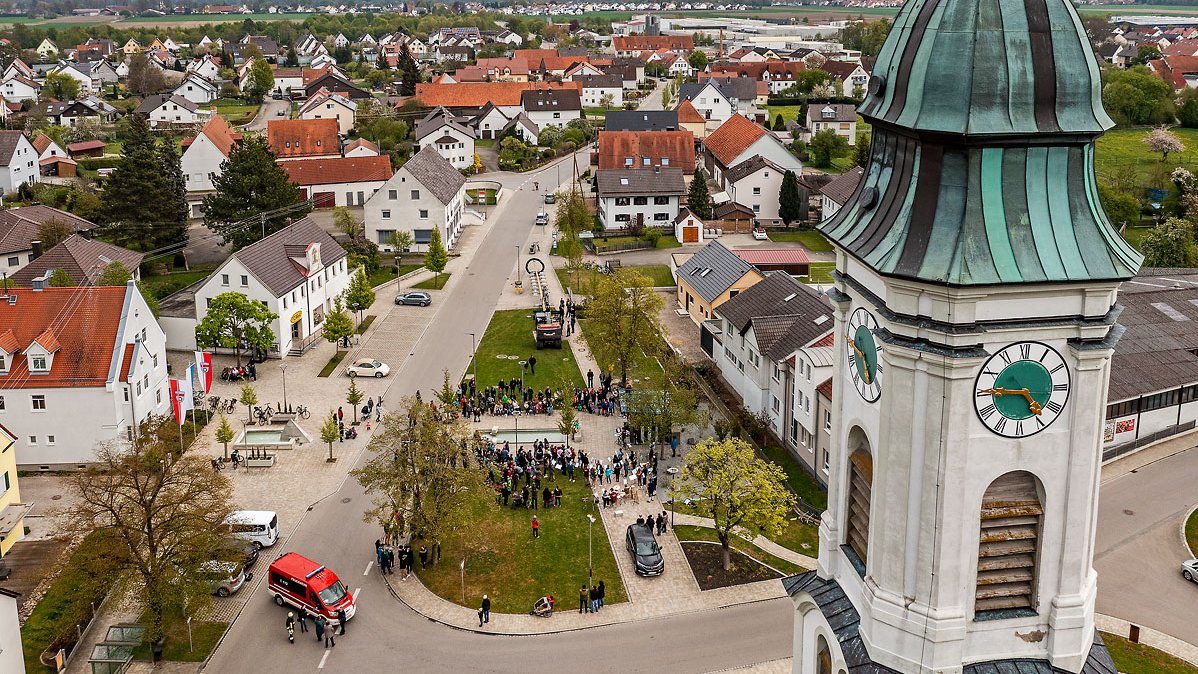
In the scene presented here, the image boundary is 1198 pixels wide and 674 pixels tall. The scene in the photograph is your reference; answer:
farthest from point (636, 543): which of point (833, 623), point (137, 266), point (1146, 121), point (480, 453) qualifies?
point (1146, 121)

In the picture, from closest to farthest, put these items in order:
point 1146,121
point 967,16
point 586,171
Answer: point 967,16
point 586,171
point 1146,121

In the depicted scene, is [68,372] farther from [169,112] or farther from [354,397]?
[169,112]

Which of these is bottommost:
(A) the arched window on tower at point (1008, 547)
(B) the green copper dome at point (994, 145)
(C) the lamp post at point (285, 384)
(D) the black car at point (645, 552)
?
(D) the black car at point (645, 552)

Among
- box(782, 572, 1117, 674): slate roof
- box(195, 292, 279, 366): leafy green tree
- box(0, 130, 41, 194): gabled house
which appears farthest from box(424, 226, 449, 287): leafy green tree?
box(782, 572, 1117, 674): slate roof

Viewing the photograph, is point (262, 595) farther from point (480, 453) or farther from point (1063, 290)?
point (1063, 290)

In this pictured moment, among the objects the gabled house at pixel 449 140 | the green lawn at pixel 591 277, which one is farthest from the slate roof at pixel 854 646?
the gabled house at pixel 449 140

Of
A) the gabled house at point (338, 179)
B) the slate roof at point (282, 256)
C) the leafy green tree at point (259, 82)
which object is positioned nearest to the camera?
the slate roof at point (282, 256)

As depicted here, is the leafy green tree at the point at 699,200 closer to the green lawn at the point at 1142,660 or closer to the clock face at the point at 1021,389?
the green lawn at the point at 1142,660
